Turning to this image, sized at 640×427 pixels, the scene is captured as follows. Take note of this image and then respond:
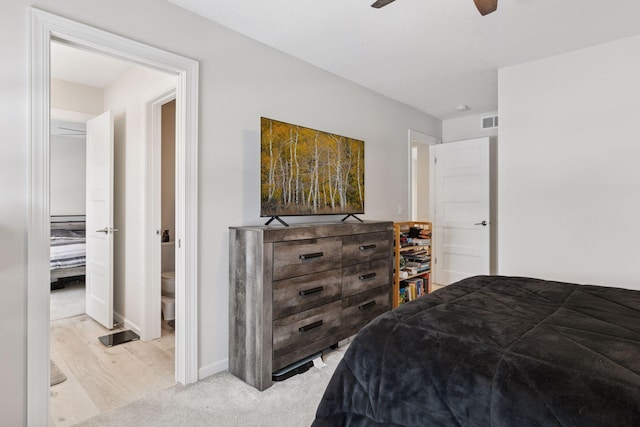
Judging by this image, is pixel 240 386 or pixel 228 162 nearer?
pixel 240 386

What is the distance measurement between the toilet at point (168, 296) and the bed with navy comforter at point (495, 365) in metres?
2.61

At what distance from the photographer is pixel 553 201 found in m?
3.12

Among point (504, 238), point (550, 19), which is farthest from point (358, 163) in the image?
point (550, 19)

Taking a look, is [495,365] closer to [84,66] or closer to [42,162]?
[42,162]

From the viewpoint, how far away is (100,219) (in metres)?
3.55

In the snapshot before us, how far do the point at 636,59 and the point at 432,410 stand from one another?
128 inches

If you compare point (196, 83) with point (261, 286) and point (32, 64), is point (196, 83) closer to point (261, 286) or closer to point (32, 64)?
point (32, 64)

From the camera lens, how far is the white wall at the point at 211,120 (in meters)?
1.70

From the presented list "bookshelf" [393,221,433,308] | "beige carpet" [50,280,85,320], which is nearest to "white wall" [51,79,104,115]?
"beige carpet" [50,280,85,320]

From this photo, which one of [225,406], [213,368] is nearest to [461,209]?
[213,368]

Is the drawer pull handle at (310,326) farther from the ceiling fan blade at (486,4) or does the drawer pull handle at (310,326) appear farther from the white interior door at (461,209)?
the white interior door at (461,209)

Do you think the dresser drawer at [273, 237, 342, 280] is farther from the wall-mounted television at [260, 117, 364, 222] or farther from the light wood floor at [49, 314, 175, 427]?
the light wood floor at [49, 314, 175, 427]

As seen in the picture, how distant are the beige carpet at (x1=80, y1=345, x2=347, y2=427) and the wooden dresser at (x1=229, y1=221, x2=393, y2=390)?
0.13 metres

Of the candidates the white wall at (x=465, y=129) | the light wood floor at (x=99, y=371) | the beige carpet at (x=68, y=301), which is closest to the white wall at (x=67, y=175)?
the beige carpet at (x=68, y=301)
